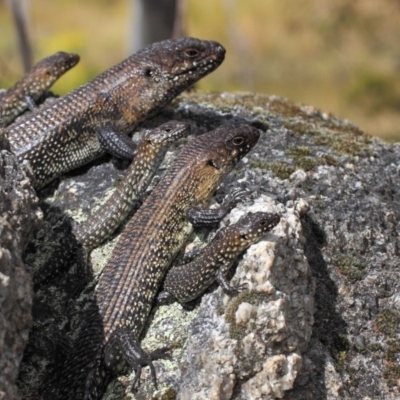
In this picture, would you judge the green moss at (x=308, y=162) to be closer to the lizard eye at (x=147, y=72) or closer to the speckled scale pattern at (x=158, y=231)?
the speckled scale pattern at (x=158, y=231)

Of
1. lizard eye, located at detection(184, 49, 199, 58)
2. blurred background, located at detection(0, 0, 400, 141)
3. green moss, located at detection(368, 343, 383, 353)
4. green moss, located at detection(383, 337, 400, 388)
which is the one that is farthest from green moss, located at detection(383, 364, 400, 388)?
blurred background, located at detection(0, 0, 400, 141)

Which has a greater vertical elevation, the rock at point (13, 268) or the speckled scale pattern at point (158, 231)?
the speckled scale pattern at point (158, 231)

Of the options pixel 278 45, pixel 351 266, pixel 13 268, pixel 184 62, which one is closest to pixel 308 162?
pixel 351 266

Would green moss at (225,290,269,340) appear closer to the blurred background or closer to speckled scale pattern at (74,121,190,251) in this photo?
speckled scale pattern at (74,121,190,251)

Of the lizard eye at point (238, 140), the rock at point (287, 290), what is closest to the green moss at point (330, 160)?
the rock at point (287, 290)

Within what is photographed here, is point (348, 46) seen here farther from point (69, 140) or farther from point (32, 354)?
point (32, 354)
